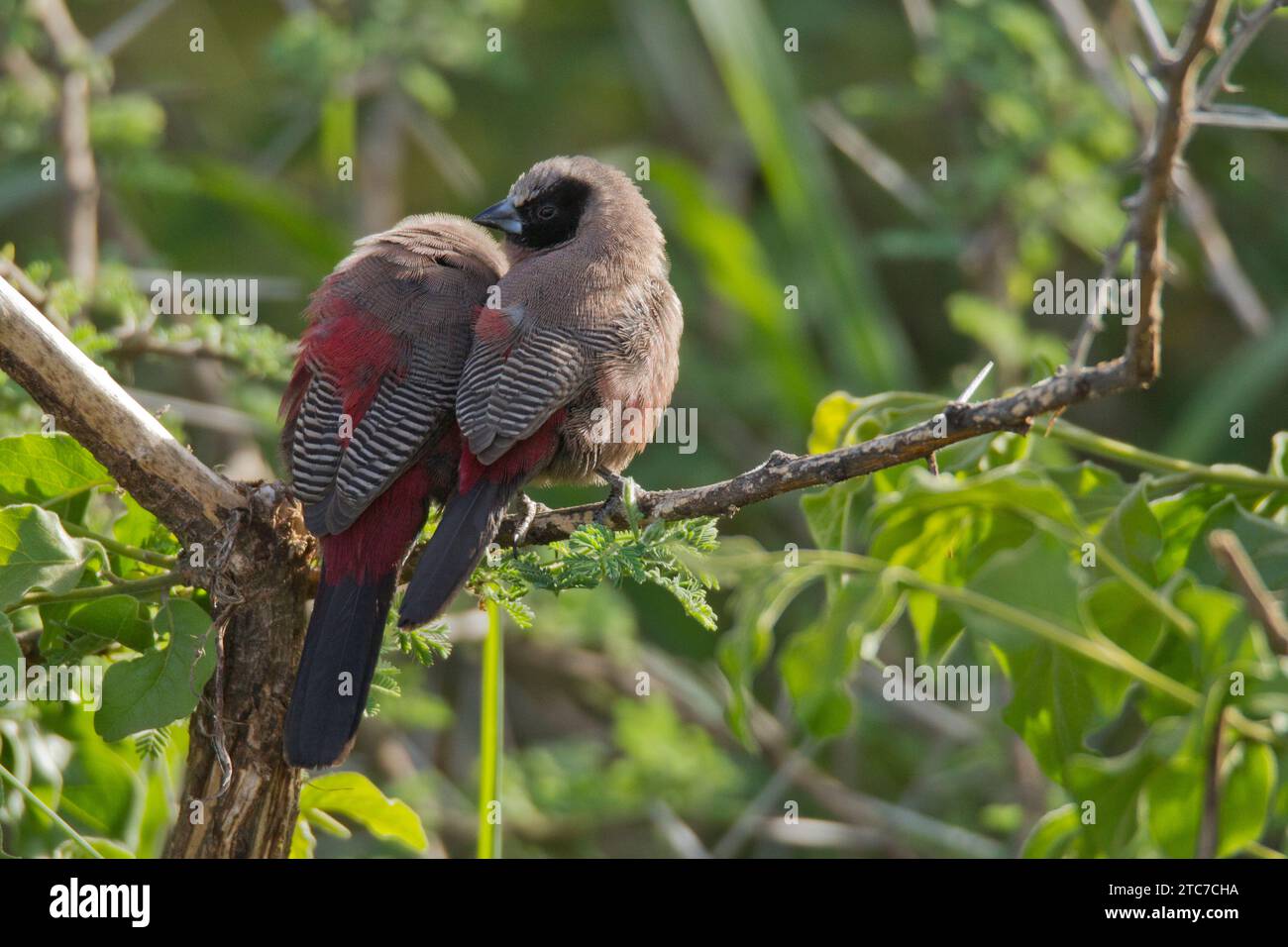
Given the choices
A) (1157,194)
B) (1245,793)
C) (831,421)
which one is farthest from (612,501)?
(1157,194)

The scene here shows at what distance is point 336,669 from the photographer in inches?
104

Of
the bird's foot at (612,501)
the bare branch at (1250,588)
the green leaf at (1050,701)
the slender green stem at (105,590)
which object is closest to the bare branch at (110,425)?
the slender green stem at (105,590)

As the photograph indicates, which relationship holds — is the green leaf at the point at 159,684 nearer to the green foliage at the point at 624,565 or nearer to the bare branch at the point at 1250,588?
the green foliage at the point at 624,565

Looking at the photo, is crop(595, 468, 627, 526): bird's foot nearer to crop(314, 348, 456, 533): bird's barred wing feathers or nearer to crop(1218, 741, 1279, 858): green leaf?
crop(314, 348, 456, 533): bird's barred wing feathers

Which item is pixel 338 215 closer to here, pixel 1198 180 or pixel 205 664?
pixel 1198 180

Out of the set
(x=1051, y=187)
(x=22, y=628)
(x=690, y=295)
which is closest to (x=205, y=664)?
(x=22, y=628)

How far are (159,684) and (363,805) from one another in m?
0.48

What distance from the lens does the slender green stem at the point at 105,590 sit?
2424 mm

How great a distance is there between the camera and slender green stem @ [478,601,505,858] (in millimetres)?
2697

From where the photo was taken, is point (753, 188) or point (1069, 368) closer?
point (1069, 368)

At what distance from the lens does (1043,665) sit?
2.38 meters

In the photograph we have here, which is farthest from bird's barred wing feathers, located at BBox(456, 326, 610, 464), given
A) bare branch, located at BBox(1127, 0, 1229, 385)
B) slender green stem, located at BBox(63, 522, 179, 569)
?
bare branch, located at BBox(1127, 0, 1229, 385)

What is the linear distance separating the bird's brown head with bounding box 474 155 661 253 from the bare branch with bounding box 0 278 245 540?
199 cm
